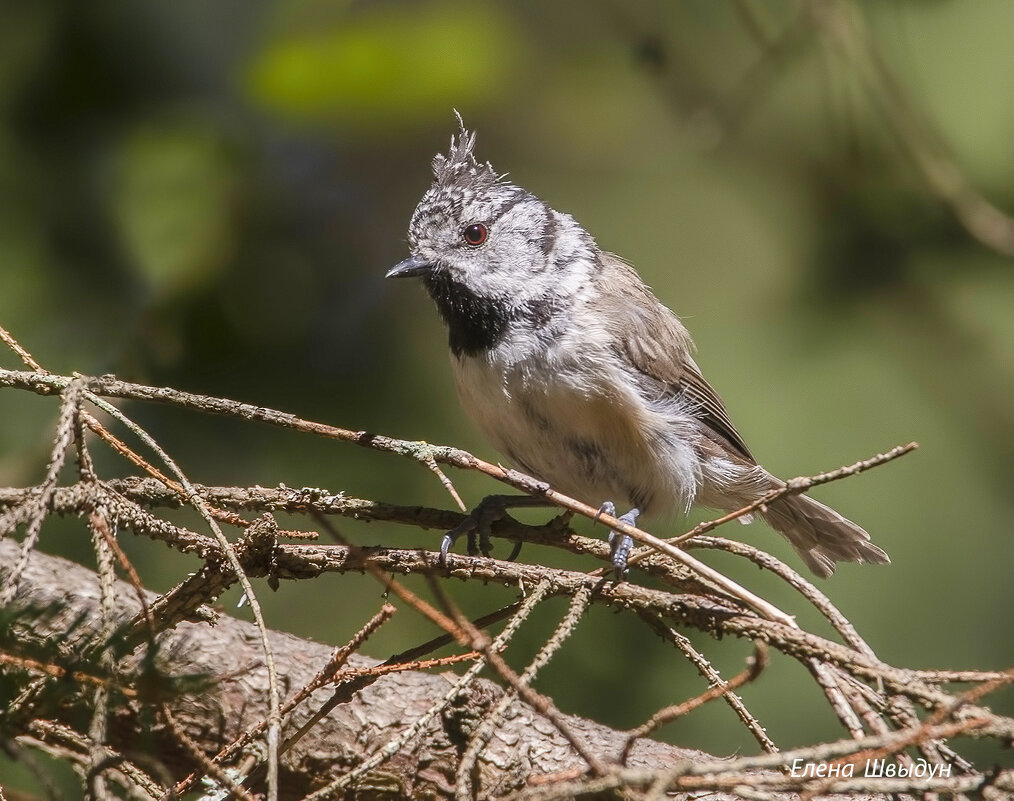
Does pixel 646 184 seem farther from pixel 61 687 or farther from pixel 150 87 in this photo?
pixel 61 687

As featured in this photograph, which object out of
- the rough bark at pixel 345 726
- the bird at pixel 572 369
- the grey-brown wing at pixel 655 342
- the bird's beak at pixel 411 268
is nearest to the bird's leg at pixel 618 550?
the bird at pixel 572 369

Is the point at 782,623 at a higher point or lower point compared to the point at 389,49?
lower

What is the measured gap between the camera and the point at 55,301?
11.6 ft

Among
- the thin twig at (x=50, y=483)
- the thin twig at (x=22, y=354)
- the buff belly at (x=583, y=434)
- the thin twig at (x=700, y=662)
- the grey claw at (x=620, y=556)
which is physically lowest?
the thin twig at (x=50, y=483)

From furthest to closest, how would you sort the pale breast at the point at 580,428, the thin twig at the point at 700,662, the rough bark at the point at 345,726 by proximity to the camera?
the pale breast at the point at 580,428 < the rough bark at the point at 345,726 < the thin twig at the point at 700,662

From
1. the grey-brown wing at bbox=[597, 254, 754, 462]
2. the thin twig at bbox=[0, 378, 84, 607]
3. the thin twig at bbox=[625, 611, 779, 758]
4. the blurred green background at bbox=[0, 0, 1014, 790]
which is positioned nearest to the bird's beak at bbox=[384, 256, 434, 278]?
the grey-brown wing at bbox=[597, 254, 754, 462]

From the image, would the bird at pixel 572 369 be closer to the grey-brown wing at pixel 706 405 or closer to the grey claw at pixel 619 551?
the grey-brown wing at pixel 706 405

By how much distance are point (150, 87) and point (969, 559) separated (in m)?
3.95

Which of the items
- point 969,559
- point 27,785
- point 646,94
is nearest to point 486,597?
point 27,785

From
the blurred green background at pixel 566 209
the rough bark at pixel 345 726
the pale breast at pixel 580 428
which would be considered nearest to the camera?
the rough bark at pixel 345 726

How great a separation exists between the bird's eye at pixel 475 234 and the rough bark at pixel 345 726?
1428mm

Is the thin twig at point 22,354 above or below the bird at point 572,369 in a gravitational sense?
below

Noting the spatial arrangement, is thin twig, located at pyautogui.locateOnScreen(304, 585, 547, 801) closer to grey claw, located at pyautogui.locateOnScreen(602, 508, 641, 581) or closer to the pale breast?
grey claw, located at pyautogui.locateOnScreen(602, 508, 641, 581)

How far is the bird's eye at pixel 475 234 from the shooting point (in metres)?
3.36
